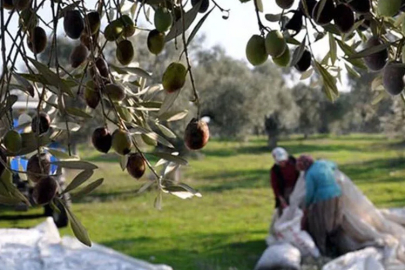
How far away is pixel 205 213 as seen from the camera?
7633mm

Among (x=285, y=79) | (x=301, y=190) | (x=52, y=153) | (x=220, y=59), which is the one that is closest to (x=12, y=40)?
(x=52, y=153)

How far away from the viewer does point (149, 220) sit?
283 inches

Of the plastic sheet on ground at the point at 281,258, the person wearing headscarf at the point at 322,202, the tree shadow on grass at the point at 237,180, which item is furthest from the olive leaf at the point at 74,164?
the tree shadow on grass at the point at 237,180

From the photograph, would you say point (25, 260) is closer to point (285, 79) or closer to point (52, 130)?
point (52, 130)

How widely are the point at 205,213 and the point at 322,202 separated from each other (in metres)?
3.06

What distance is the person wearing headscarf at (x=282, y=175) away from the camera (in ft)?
17.1

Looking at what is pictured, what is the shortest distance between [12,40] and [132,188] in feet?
31.7

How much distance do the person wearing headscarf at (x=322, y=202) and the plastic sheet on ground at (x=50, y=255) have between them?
1460 millimetres

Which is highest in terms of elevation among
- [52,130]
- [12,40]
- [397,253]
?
[12,40]

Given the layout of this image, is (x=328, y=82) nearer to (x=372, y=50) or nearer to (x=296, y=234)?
(x=372, y=50)

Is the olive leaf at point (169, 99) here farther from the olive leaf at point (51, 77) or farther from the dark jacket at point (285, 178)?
the dark jacket at point (285, 178)

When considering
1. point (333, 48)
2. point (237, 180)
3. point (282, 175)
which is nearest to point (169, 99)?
point (333, 48)

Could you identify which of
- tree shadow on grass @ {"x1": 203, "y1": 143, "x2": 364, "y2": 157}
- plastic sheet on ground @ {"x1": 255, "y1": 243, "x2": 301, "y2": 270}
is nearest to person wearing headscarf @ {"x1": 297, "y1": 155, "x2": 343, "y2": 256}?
plastic sheet on ground @ {"x1": 255, "y1": 243, "x2": 301, "y2": 270}

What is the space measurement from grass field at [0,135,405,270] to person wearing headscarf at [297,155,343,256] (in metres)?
0.53
